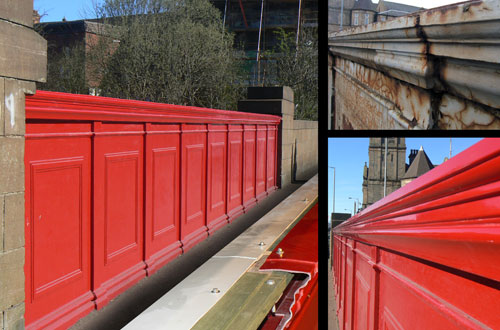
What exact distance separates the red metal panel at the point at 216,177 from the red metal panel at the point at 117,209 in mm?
2035

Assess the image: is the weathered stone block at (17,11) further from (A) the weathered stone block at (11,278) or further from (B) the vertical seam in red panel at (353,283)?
(B) the vertical seam in red panel at (353,283)

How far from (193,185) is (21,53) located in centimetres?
329

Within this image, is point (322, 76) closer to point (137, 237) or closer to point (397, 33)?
point (397, 33)

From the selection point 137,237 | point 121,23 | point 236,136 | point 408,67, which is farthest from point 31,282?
point 121,23

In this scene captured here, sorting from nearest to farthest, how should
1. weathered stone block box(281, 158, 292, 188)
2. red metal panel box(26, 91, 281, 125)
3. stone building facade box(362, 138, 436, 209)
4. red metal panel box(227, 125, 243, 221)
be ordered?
1. stone building facade box(362, 138, 436, 209)
2. red metal panel box(26, 91, 281, 125)
3. red metal panel box(227, 125, 243, 221)
4. weathered stone block box(281, 158, 292, 188)

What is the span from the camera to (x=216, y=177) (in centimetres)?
666

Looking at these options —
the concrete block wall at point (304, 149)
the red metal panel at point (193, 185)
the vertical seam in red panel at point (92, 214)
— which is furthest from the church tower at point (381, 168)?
the concrete block wall at point (304, 149)

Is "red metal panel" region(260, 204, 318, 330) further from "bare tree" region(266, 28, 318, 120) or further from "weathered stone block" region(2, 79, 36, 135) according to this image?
"bare tree" region(266, 28, 318, 120)

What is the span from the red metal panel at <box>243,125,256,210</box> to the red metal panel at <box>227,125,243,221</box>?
18 centimetres

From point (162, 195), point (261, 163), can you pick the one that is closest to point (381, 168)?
point (162, 195)

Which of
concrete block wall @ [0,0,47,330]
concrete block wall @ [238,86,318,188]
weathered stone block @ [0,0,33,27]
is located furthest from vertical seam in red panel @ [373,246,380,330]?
concrete block wall @ [238,86,318,188]

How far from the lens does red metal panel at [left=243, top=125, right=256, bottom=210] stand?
823 centimetres

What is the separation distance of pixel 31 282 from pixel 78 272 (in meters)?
0.49

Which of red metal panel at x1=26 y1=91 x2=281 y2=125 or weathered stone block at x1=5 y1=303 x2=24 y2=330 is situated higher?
red metal panel at x1=26 y1=91 x2=281 y2=125
